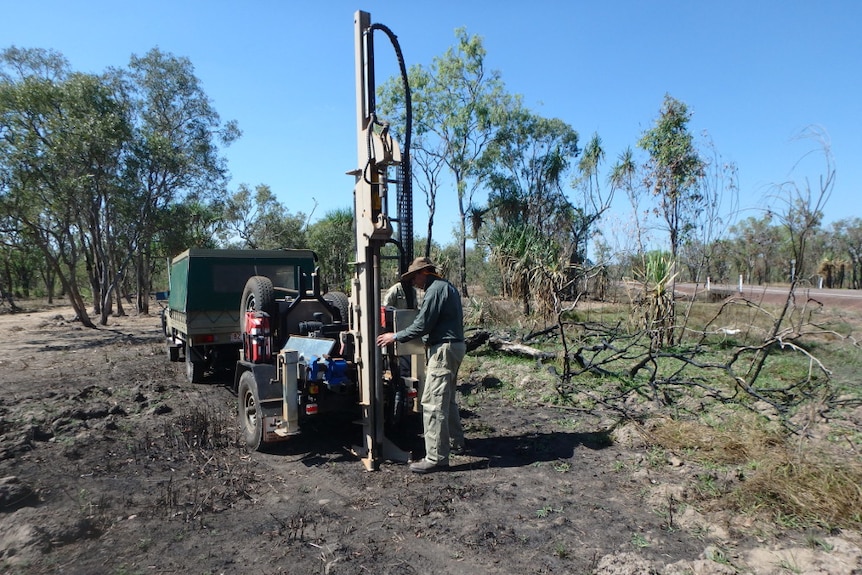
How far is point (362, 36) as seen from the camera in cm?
499

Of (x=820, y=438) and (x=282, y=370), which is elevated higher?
(x=282, y=370)

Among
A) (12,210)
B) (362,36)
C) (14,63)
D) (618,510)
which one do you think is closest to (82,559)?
(618,510)

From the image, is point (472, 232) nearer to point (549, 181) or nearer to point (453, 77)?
point (549, 181)

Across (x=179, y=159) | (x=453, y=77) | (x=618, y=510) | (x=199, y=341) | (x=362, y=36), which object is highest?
(x=453, y=77)

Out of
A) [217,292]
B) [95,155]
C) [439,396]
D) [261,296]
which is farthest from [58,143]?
[439,396]

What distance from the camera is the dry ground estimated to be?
3.33 m

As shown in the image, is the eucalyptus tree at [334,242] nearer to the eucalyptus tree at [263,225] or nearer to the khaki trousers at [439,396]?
the eucalyptus tree at [263,225]

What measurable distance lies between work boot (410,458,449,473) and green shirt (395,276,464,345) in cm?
109

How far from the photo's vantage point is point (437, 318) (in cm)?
497

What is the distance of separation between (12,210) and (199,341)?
42.2 ft

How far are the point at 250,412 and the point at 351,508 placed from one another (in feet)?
7.13

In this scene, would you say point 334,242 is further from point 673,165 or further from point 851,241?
point 851,241

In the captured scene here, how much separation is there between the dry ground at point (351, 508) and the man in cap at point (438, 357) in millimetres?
234

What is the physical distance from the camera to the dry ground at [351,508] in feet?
10.9
